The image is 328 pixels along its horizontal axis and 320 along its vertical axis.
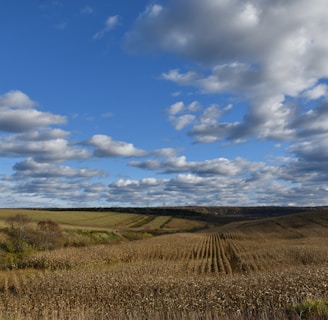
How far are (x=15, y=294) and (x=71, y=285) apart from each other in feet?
10.0

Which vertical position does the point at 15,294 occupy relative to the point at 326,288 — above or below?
below

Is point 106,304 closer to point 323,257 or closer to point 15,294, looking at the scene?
point 15,294

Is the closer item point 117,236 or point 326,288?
point 326,288

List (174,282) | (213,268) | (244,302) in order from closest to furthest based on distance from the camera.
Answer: (244,302), (174,282), (213,268)

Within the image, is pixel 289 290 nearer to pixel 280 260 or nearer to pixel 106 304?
pixel 106 304

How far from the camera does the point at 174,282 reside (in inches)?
859

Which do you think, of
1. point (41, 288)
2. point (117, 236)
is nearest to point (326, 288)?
point (41, 288)

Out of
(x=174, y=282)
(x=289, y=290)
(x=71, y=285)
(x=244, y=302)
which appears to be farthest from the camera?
(x=71, y=285)

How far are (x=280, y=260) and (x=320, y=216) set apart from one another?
72.1m

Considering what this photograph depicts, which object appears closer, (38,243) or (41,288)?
(41,288)

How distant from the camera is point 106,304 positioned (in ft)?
61.7

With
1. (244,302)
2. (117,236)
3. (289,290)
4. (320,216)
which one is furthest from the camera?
(320,216)

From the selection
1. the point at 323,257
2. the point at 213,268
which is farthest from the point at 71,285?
the point at 323,257

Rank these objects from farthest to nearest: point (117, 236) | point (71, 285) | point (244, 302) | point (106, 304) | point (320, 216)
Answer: point (320, 216)
point (117, 236)
point (71, 285)
point (106, 304)
point (244, 302)
